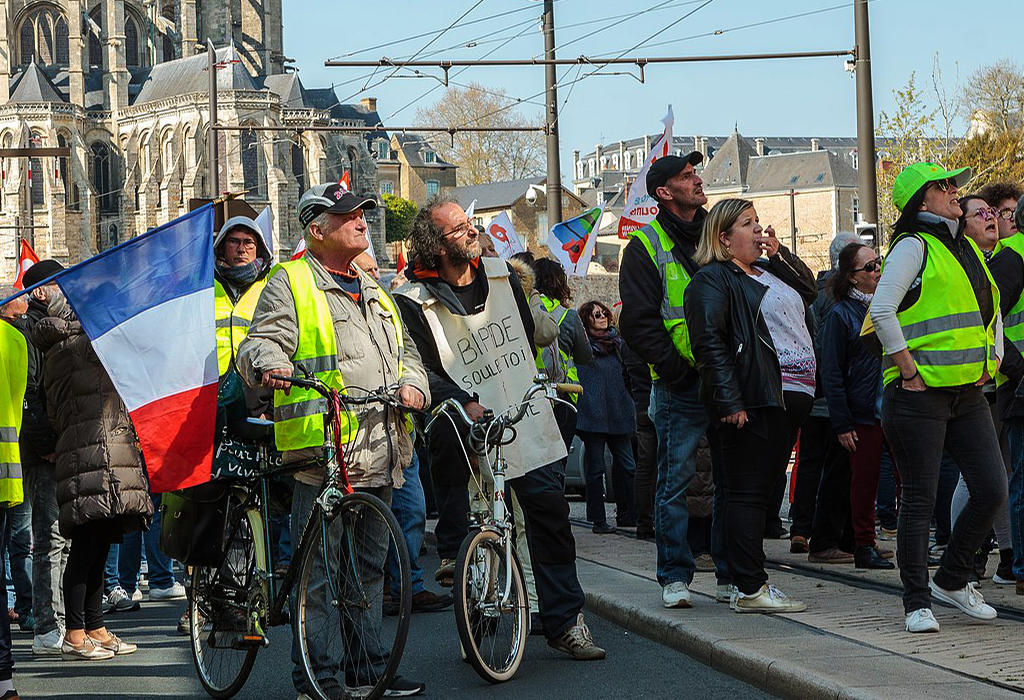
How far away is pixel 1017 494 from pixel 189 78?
103495 mm

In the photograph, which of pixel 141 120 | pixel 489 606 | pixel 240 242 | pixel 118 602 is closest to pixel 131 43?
pixel 141 120

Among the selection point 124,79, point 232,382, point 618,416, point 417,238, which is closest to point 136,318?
point 232,382

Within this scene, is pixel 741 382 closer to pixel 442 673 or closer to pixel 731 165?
pixel 442 673

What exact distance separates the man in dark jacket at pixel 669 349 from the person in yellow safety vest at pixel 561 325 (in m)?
1.05

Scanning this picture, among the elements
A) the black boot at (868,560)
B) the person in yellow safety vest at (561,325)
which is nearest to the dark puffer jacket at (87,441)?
the person in yellow safety vest at (561,325)

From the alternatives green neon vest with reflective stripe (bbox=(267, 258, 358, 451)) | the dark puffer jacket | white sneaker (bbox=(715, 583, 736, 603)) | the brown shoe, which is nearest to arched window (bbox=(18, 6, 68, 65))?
the dark puffer jacket

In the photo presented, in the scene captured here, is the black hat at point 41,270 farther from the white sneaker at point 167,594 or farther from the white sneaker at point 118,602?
the white sneaker at point 167,594

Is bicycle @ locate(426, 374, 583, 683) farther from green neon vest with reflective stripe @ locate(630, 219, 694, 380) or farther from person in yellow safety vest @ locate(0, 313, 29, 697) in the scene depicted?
person in yellow safety vest @ locate(0, 313, 29, 697)

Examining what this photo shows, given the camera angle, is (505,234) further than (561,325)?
Yes

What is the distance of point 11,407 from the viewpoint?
6730 millimetres

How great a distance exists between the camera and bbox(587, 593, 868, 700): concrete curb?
5668 mm

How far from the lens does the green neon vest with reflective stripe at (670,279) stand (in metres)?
7.91

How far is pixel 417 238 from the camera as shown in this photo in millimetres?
7008

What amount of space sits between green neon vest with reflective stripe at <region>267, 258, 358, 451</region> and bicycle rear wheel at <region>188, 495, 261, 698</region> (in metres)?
0.64
